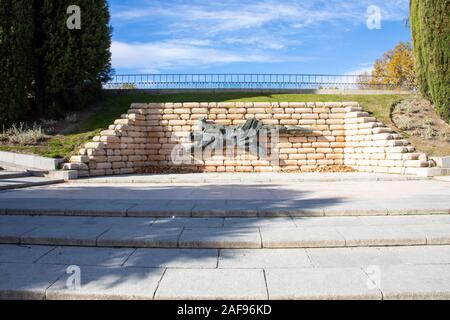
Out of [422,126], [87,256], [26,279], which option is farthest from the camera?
[422,126]

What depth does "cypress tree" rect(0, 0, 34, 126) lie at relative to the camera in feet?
46.2

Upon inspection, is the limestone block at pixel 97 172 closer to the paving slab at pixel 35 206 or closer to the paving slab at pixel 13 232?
the paving slab at pixel 35 206

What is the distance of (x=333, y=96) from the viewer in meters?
18.5

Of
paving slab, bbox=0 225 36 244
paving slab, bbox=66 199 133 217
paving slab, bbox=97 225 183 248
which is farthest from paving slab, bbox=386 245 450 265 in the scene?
paving slab, bbox=0 225 36 244

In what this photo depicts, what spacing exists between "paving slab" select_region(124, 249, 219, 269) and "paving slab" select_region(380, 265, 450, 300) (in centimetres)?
179

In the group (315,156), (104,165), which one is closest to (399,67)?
(315,156)

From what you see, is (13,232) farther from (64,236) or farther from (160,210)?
(160,210)

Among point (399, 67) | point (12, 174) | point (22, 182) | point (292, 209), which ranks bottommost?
point (292, 209)

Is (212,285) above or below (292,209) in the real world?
below

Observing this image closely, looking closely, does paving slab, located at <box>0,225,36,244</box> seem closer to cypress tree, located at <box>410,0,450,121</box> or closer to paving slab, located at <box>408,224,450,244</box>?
paving slab, located at <box>408,224,450,244</box>

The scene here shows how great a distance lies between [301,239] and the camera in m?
4.57

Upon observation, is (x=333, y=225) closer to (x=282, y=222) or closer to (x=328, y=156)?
(x=282, y=222)

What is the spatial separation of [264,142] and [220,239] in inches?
386

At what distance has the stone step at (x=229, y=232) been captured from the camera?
4.54m
